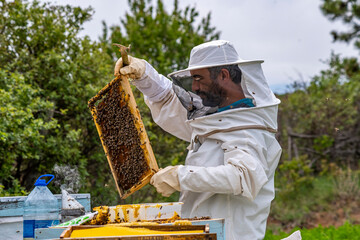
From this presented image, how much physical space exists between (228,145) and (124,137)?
87 cm

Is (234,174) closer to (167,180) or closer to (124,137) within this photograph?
(167,180)

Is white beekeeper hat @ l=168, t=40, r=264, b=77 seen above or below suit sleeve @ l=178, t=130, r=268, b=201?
above

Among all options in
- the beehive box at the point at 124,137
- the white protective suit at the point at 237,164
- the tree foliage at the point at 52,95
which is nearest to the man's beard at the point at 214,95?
the white protective suit at the point at 237,164

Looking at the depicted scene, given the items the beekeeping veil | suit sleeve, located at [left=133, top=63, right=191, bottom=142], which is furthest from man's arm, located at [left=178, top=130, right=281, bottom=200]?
suit sleeve, located at [left=133, top=63, right=191, bottom=142]

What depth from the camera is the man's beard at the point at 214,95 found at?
3059 mm

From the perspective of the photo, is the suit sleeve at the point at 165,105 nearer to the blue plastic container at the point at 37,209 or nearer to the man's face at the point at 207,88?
the man's face at the point at 207,88

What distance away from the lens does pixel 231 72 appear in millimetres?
3033

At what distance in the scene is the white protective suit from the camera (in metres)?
2.74

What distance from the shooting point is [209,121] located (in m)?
3.04

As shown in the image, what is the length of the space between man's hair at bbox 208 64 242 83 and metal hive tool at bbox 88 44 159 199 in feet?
2.08

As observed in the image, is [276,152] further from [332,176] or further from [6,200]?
[332,176]

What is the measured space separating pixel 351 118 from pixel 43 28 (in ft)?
30.4

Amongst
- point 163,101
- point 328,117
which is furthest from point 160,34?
point 163,101

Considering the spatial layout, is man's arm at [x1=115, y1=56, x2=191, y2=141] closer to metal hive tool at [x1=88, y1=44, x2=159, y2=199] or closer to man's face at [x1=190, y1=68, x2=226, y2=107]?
metal hive tool at [x1=88, y1=44, x2=159, y2=199]
